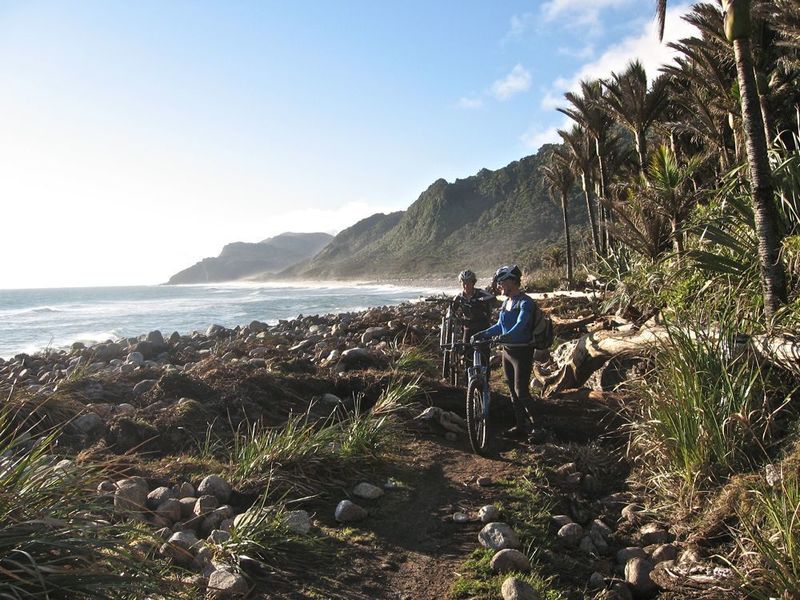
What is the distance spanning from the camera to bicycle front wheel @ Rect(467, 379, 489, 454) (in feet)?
18.0

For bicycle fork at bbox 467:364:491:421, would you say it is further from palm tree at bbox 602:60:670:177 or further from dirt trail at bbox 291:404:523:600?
palm tree at bbox 602:60:670:177

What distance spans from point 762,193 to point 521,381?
2711 mm

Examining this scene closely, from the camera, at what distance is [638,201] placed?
11727mm

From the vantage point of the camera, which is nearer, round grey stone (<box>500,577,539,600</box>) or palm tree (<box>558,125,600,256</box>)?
round grey stone (<box>500,577,539,600</box>)

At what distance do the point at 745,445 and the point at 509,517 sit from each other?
159 centimetres

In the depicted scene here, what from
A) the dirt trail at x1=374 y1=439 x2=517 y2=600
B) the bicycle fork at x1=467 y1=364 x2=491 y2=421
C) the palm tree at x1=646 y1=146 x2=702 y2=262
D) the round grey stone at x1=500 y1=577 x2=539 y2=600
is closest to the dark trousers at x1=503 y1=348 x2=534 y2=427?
the bicycle fork at x1=467 y1=364 x2=491 y2=421

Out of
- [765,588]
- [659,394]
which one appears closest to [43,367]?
[659,394]

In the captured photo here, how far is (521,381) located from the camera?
5.83 m

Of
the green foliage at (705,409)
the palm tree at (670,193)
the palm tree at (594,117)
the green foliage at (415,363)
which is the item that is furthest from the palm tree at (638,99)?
the green foliage at (705,409)

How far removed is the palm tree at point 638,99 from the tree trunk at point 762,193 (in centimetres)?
1722

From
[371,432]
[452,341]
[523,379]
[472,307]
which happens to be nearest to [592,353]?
[472,307]

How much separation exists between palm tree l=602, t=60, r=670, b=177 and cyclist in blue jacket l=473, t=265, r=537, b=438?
17766 millimetres

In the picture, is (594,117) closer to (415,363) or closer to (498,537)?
(415,363)

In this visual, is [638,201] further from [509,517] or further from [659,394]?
[509,517]
